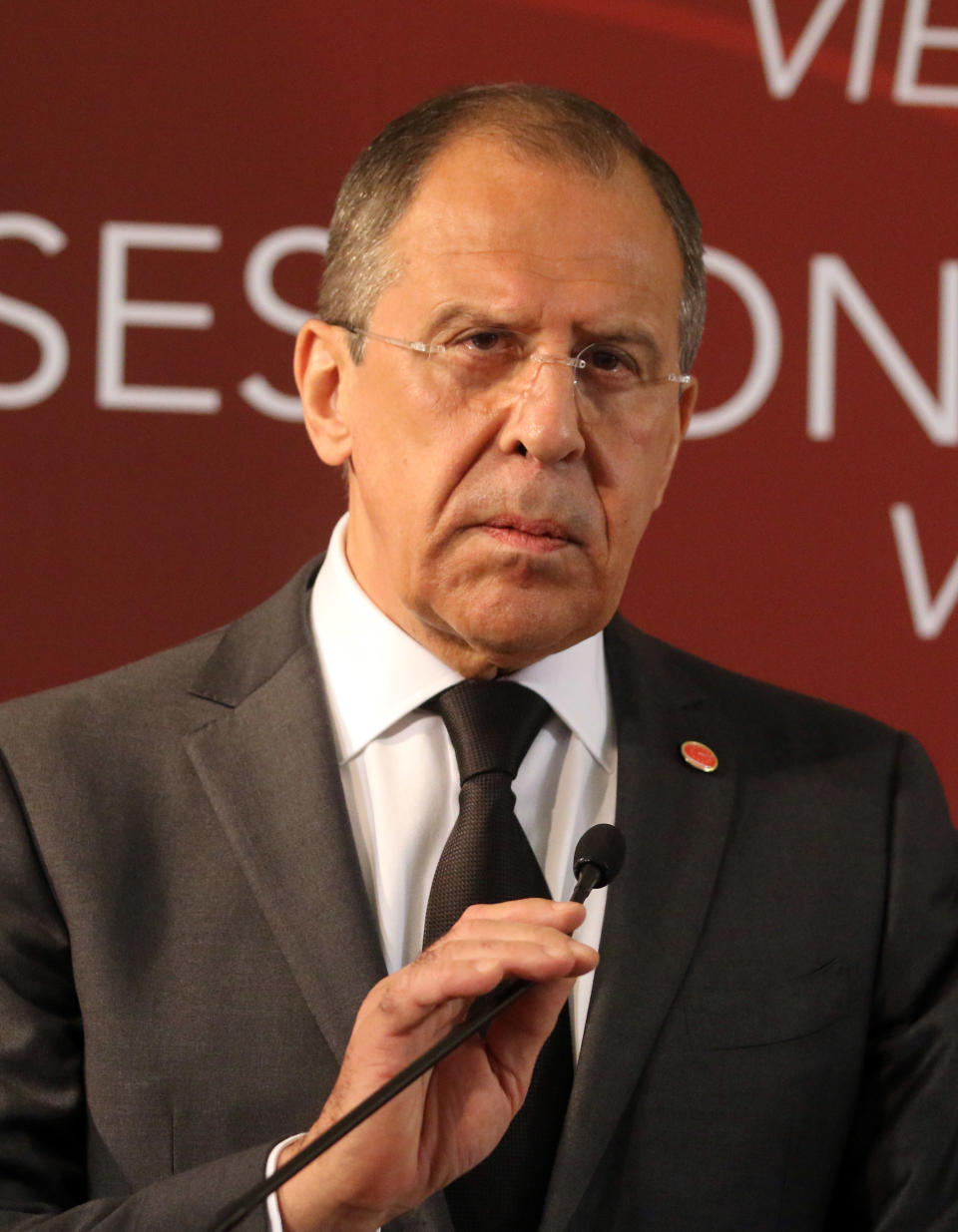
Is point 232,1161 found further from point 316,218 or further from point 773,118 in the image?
point 773,118

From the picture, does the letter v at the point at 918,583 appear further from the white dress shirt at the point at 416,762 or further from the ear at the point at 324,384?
the ear at the point at 324,384

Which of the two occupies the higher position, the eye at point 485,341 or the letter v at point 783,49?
the letter v at point 783,49

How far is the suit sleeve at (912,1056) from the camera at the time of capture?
6.24 ft

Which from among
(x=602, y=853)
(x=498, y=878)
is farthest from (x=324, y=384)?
(x=602, y=853)

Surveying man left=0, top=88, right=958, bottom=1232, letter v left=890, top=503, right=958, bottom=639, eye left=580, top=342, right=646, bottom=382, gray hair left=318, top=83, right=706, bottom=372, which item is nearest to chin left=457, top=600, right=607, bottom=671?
man left=0, top=88, right=958, bottom=1232

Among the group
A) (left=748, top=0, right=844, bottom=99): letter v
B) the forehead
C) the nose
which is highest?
(left=748, top=0, right=844, bottom=99): letter v

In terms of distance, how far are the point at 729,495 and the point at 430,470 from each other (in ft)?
3.05

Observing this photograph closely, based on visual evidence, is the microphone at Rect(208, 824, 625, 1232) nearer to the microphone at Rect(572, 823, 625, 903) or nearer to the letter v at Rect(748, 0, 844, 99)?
the microphone at Rect(572, 823, 625, 903)

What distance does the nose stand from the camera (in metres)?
1.85

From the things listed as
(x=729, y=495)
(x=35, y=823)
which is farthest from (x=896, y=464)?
(x=35, y=823)

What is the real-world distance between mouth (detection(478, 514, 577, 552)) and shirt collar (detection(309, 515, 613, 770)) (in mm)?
199

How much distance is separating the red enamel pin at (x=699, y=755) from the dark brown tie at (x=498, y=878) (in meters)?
0.19

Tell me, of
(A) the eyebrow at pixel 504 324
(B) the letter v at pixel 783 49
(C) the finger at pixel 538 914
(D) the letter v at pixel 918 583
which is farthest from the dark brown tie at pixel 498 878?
(B) the letter v at pixel 783 49

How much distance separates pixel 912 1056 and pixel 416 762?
2.26ft
